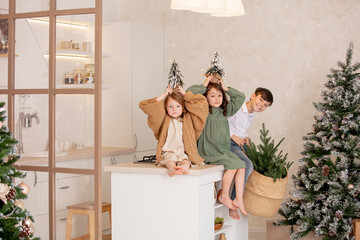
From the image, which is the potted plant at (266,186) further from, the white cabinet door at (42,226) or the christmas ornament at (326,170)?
the white cabinet door at (42,226)

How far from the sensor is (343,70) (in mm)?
4254

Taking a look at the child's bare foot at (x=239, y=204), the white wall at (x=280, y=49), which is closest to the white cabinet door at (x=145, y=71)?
the white wall at (x=280, y=49)

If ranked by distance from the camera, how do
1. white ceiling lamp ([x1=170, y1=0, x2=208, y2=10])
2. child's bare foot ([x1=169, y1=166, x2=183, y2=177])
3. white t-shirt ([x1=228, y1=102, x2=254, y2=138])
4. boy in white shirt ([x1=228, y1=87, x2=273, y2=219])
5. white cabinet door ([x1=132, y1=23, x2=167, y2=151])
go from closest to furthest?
white ceiling lamp ([x1=170, y1=0, x2=208, y2=10])
child's bare foot ([x1=169, y1=166, x2=183, y2=177])
boy in white shirt ([x1=228, y1=87, x2=273, y2=219])
white t-shirt ([x1=228, y1=102, x2=254, y2=138])
white cabinet door ([x1=132, y1=23, x2=167, y2=151])

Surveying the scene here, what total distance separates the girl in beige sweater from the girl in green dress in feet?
0.56

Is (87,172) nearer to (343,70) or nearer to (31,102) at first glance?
(31,102)

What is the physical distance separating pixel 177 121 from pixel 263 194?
2.88 feet

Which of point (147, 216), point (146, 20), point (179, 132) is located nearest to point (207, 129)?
point (179, 132)

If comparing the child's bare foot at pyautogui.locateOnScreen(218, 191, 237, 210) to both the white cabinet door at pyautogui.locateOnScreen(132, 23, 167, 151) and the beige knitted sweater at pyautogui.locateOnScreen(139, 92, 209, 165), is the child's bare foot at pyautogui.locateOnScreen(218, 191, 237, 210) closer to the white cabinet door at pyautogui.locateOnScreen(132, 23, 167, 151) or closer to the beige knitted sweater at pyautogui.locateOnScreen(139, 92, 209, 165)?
the beige knitted sweater at pyautogui.locateOnScreen(139, 92, 209, 165)

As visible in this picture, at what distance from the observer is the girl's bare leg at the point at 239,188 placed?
4.08 m

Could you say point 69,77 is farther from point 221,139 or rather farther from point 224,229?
point 224,229

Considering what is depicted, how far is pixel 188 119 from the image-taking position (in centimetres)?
396

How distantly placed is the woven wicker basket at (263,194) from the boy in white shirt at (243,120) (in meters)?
0.11

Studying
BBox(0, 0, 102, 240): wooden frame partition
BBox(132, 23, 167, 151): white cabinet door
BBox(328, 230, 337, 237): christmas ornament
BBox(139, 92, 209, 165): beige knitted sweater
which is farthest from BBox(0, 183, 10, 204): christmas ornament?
BBox(132, 23, 167, 151): white cabinet door

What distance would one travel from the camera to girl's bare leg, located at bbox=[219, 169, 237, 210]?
160 inches
